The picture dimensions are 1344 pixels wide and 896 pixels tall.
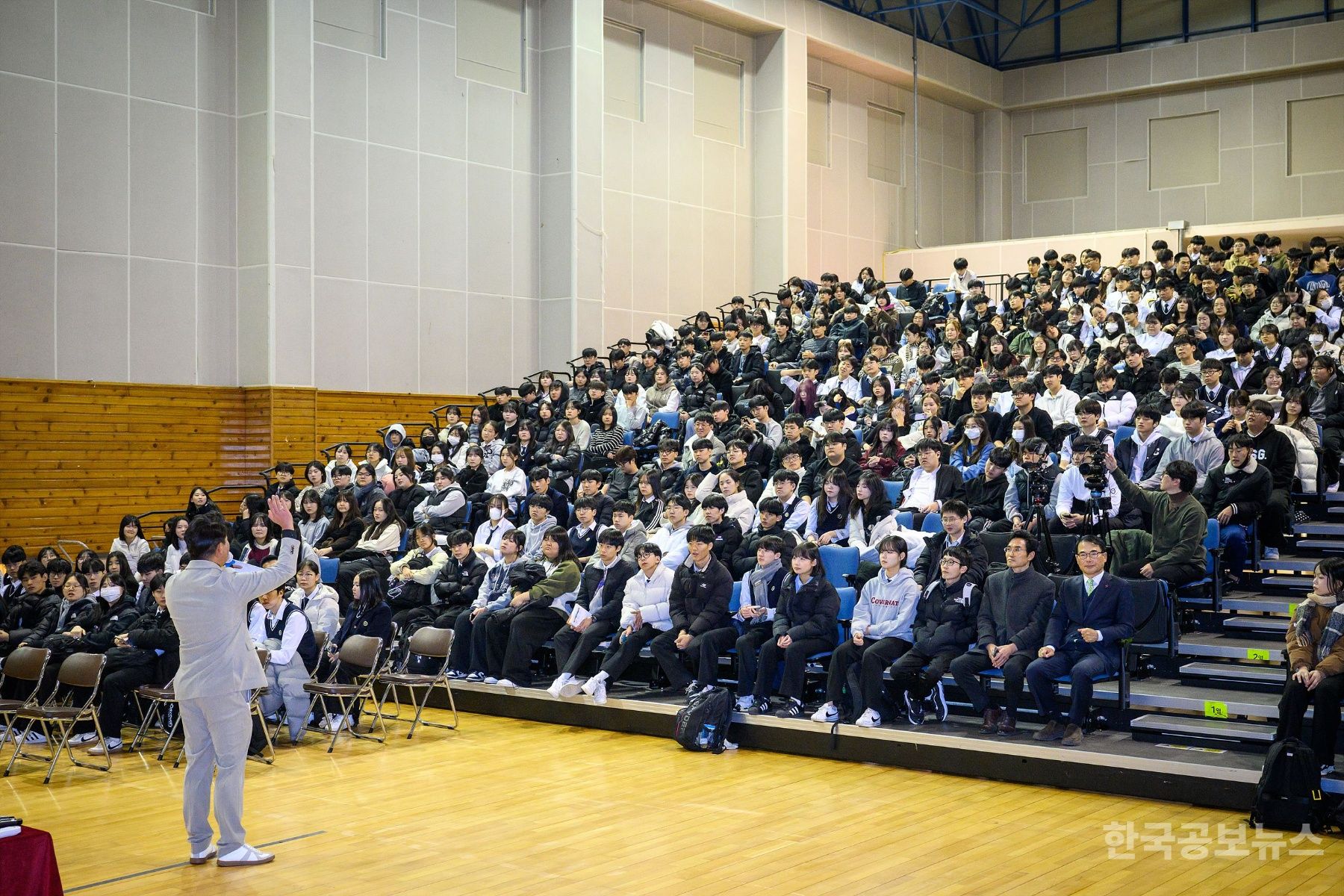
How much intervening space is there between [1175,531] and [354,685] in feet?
18.4

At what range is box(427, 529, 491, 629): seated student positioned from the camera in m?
10.5

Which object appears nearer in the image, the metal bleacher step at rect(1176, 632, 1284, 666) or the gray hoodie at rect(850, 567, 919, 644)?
the metal bleacher step at rect(1176, 632, 1284, 666)

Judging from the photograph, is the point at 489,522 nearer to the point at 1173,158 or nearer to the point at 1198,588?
the point at 1198,588

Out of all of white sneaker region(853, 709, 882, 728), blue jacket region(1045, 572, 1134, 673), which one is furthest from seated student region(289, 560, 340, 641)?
blue jacket region(1045, 572, 1134, 673)

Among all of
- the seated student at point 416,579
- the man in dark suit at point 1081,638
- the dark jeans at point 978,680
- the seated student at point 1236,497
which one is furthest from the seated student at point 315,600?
the seated student at point 1236,497

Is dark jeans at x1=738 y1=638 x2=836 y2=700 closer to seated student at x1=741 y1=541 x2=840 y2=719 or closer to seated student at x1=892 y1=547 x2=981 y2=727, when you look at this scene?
seated student at x1=741 y1=541 x2=840 y2=719

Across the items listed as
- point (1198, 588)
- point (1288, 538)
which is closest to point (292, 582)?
point (1198, 588)

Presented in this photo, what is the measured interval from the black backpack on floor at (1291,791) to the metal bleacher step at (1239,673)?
138 cm

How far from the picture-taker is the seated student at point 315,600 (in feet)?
30.6

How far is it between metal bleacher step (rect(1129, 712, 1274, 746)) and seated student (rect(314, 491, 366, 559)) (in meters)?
7.18

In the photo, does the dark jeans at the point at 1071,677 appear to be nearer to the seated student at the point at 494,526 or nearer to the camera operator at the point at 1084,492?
the camera operator at the point at 1084,492

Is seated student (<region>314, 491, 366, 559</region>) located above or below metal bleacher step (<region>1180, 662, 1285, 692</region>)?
above

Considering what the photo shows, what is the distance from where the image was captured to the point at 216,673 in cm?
560

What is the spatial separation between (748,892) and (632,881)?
53 centimetres
